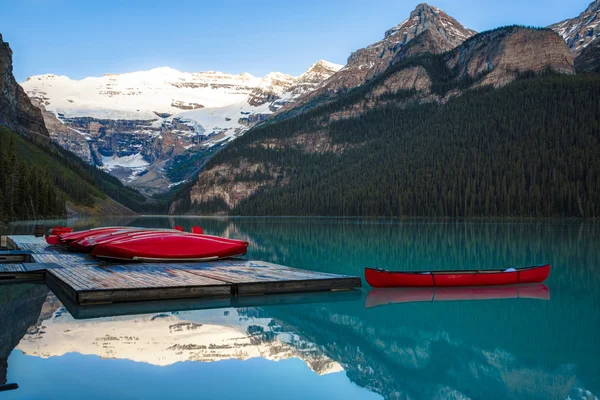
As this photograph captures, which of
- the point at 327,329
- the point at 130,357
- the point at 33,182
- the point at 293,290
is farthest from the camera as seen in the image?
the point at 33,182

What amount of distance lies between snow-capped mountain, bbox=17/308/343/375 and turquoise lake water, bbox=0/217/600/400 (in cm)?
4

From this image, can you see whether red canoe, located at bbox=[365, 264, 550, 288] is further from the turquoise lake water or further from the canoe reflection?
the turquoise lake water

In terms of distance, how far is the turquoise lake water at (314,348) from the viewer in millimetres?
11562

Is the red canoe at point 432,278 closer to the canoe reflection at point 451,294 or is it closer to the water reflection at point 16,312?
the canoe reflection at point 451,294

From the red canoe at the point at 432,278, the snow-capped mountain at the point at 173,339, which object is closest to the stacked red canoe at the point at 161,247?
the red canoe at the point at 432,278

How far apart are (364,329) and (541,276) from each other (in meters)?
13.3

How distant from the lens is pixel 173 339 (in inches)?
584

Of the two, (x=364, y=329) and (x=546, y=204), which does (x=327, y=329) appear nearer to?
(x=364, y=329)

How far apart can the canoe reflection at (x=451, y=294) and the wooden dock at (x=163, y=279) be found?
69.7 inches

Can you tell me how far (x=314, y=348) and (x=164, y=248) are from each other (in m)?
16.4

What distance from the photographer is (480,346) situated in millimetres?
15320

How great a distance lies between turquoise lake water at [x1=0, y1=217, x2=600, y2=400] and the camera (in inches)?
455

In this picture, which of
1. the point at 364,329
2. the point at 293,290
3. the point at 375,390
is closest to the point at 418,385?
the point at 375,390

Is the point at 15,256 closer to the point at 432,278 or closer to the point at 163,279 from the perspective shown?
the point at 163,279
